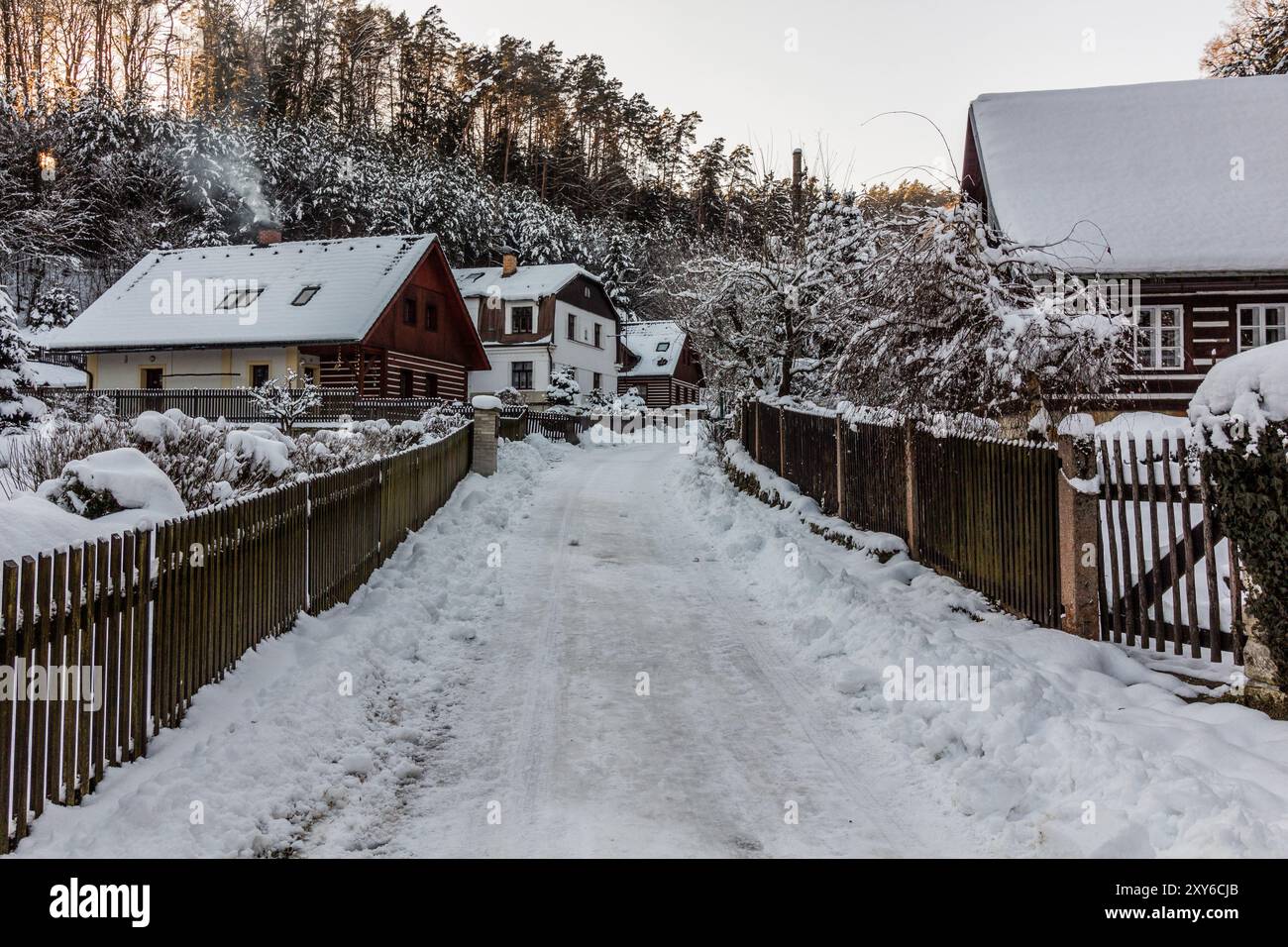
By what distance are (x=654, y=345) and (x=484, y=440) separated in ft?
129

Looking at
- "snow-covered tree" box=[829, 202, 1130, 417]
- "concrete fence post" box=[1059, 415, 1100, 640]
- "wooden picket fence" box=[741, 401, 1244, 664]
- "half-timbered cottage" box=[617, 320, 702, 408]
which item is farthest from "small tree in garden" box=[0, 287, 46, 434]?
"half-timbered cottage" box=[617, 320, 702, 408]

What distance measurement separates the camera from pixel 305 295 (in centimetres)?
3119

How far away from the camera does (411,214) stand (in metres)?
49.7

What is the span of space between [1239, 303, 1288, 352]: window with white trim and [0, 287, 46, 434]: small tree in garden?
2771cm

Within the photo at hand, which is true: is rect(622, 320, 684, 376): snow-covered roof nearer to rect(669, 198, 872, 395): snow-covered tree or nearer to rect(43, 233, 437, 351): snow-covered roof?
rect(43, 233, 437, 351): snow-covered roof

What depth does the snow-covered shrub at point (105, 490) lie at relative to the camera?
6.45 m

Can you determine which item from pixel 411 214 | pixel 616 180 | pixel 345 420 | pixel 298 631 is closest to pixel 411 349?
pixel 345 420

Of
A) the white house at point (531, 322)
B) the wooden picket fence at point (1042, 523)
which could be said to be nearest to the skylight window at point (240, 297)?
the white house at point (531, 322)

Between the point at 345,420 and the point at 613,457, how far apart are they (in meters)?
9.02

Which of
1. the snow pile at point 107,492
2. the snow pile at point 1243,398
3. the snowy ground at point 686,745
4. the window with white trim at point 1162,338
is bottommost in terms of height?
the snowy ground at point 686,745

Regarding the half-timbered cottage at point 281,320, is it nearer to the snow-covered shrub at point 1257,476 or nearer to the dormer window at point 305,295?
the dormer window at point 305,295

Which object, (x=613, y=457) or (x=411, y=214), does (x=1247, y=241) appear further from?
(x=411, y=214)

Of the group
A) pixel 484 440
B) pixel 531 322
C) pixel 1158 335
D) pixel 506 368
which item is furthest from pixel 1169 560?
pixel 506 368

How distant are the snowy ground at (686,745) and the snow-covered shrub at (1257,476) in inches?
20.3
